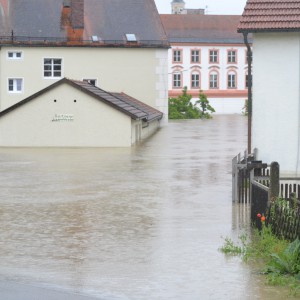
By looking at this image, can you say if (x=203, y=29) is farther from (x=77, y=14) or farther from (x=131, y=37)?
(x=77, y=14)

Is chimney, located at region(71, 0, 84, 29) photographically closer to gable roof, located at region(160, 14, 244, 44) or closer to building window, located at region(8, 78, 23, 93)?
building window, located at region(8, 78, 23, 93)

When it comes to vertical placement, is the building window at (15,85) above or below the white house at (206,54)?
below

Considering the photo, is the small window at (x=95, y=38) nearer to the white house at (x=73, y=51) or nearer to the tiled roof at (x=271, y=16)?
the white house at (x=73, y=51)

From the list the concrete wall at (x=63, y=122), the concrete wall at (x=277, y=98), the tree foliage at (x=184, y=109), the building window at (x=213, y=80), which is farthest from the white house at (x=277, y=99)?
the building window at (x=213, y=80)

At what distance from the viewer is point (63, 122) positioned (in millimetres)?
43344

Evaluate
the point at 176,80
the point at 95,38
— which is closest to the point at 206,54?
the point at 176,80

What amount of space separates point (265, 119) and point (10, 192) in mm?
6319

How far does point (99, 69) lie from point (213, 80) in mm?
49362

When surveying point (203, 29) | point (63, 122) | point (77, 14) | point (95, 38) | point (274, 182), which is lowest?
point (274, 182)

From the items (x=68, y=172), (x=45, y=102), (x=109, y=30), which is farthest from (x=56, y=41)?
(x=68, y=172)

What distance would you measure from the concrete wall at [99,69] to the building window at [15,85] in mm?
263

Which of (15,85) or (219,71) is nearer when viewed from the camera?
(15,85)

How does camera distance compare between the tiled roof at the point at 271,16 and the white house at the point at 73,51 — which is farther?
the white house at the point at 73,51

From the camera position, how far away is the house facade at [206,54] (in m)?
109
